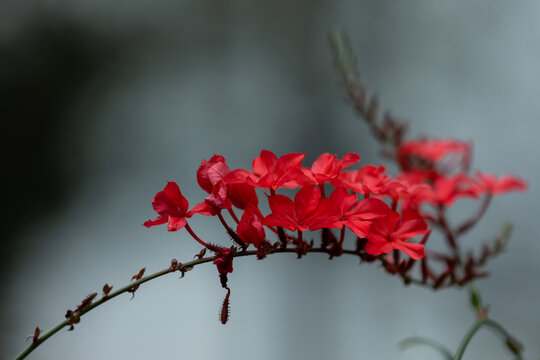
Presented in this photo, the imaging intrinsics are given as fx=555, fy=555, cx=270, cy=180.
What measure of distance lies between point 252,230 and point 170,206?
0.16 metres

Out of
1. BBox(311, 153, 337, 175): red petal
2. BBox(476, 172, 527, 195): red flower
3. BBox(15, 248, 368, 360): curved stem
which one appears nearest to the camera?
BBox(15, 248, 368, 360): curved stem

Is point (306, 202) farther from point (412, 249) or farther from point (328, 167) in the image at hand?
point (412, 249)

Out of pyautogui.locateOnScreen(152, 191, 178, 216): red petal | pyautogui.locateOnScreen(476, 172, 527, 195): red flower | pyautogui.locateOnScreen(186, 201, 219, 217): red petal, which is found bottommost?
pyautogui.locateOnScreen(186, 201, 219, 217): red petal

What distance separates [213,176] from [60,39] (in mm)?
7543

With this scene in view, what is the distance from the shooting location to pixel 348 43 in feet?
6.51

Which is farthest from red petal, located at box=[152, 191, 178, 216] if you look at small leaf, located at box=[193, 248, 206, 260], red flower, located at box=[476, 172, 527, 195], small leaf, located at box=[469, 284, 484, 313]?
red flower, located at box=[476, 172, 527, 195]

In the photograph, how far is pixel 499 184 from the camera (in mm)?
1804

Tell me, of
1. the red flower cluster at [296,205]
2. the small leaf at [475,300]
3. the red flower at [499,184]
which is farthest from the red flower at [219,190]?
the red flower at [499,184]

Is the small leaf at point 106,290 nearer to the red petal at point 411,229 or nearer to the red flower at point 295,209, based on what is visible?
the red flower at point 295,209

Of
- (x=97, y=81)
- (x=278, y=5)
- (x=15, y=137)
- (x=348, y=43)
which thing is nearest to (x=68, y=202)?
(x=15, y=137)

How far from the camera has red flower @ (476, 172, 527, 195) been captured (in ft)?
5.84

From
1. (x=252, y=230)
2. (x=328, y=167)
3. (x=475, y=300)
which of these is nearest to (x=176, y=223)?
(x=252, y=230)

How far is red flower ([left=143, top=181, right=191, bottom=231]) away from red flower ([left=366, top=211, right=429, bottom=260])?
13.1 inches

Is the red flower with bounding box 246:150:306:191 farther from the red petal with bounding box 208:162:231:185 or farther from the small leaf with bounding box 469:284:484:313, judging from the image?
the small leaf with bounding box 469:284:484:313
